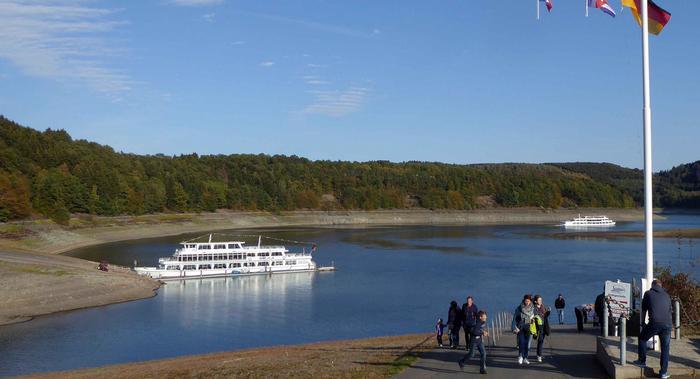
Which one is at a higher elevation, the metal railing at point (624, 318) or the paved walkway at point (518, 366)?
the metal railing at point (624, 318)

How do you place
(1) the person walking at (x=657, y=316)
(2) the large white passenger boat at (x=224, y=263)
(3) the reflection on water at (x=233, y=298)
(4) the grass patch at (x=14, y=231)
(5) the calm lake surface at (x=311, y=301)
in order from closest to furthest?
(1) the person walking at (x=657, y=316), (5) the calm lake surface at (x=311, y=301), (3) the reflection on water at (x=233, y=298), (2) the large white passenger boat at (x=224, y=263), (4) the grass patch at (x=14, y=231)

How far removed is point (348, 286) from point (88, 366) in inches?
1415

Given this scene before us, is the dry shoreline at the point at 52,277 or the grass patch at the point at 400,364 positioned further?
the dry shoreline at the point at 52,277

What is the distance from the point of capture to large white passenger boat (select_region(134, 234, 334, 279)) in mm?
77500

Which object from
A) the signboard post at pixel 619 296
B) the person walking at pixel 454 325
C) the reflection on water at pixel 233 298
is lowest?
the reflection on water at pixel 233 298

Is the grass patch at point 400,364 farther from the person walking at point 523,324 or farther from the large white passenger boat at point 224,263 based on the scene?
the large white passenger boat at point 224,263

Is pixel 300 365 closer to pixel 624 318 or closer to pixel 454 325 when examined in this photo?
pixel 454 325

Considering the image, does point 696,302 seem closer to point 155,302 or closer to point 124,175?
point 155,302

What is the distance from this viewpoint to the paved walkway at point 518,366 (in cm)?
1886

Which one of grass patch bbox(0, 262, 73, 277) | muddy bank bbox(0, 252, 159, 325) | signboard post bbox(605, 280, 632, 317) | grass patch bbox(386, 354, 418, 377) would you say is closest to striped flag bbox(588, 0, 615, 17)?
signboard post bbox(605, 280, 632, 317)

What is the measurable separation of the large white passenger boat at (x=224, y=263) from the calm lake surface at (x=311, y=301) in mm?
2254

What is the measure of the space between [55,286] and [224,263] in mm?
26584

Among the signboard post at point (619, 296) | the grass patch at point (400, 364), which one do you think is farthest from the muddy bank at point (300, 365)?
the signboard post at point (619, 296)

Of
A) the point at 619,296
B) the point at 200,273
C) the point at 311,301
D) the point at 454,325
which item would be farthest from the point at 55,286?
the point at 619,296
